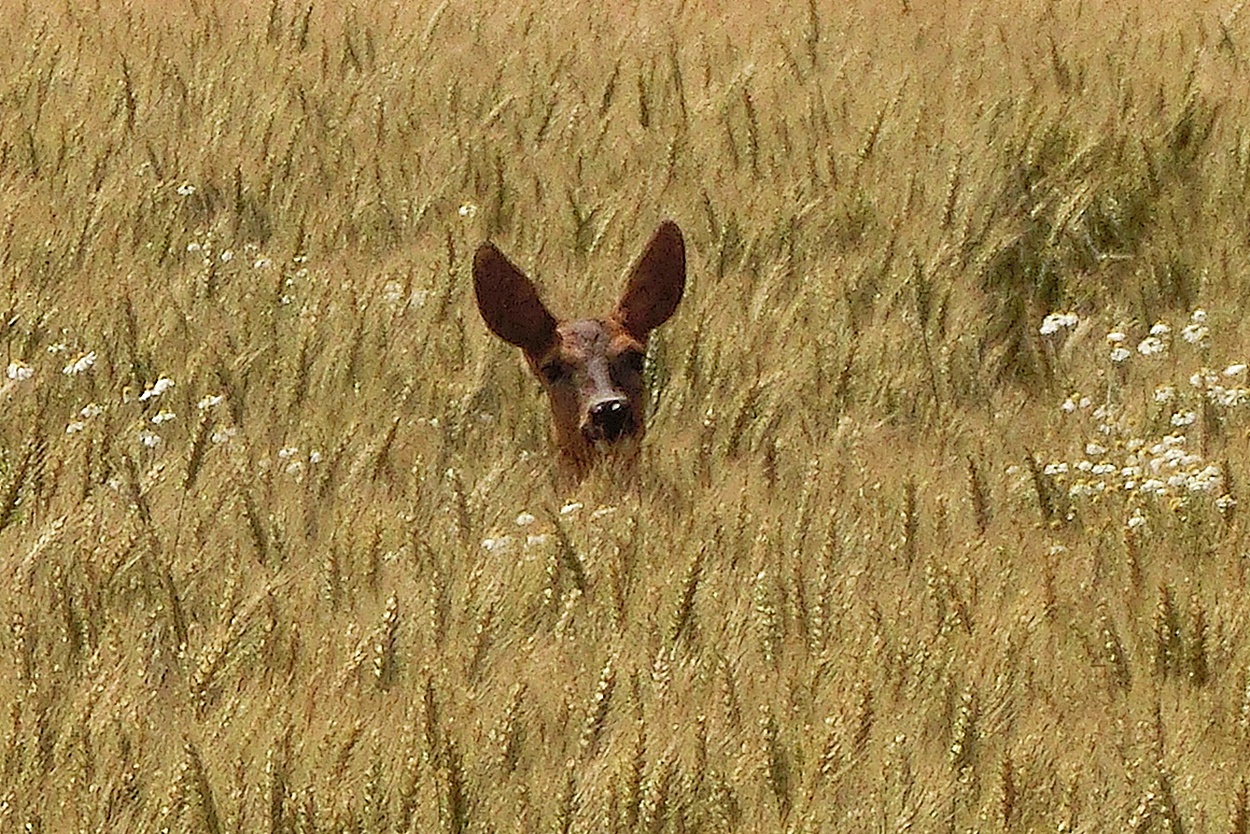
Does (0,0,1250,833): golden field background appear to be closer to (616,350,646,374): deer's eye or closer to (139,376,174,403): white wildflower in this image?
(139,376,174,403): white wildflower

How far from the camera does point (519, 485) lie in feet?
15.3

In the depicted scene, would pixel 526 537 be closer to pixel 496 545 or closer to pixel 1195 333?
pixel 496 545

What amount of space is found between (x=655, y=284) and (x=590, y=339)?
0.27 metres

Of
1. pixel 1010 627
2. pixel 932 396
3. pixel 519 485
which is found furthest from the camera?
pixel 932 396

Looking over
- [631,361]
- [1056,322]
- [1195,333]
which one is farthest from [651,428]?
[1195,333]

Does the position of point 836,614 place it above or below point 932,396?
above

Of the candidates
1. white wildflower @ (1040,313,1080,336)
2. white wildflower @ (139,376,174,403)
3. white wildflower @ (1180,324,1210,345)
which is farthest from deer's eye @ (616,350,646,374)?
white wildflower @ (1180,324,1210,345)

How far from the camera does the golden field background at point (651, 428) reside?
131 inches

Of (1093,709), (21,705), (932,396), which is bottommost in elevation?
(932,396)

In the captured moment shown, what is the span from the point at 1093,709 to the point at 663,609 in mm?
713

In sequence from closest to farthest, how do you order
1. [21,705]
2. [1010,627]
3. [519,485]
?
[21,705] → [1010,627] → [519,485]

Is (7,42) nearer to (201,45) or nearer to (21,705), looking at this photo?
(201,45)

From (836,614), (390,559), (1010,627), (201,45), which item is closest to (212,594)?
(390,559)

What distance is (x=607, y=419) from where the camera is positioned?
15.4ft
